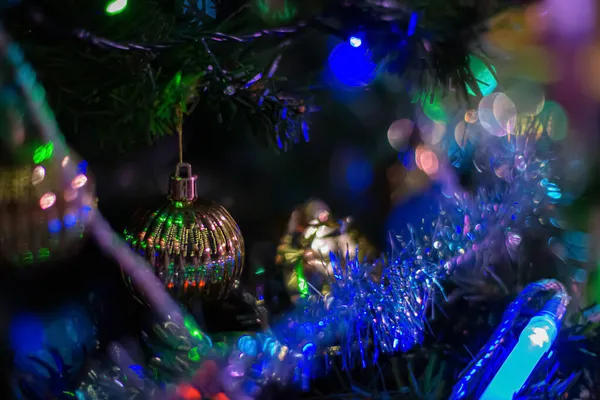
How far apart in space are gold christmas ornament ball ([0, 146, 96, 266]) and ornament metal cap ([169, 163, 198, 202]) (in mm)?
72

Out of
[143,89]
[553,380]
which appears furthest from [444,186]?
[143,89]

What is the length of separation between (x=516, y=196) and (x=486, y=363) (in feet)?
0.63

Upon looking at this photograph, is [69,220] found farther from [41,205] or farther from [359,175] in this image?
[359,175]

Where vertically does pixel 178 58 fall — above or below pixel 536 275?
above

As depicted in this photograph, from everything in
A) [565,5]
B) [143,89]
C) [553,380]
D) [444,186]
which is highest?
[565,5]

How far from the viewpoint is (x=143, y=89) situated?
39 centimetres

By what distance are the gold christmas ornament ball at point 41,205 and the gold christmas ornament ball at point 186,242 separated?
5cm

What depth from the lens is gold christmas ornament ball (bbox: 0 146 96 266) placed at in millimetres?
387

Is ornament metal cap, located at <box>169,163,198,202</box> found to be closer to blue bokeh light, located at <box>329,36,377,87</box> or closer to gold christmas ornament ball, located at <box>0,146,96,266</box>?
gold christmas ornament ball, located at <box>0,146,96,266</box>

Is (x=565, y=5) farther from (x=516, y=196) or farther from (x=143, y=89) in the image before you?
(x=143, y=89)

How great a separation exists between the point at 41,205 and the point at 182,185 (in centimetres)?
11

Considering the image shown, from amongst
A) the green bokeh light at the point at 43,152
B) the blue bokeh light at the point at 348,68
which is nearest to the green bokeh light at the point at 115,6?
the green bokeh light at the point at 43,152

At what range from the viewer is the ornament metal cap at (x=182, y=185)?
44 cm

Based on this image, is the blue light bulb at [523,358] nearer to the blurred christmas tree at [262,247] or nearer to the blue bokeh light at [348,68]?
the blurred christmas tree at [262,247]
